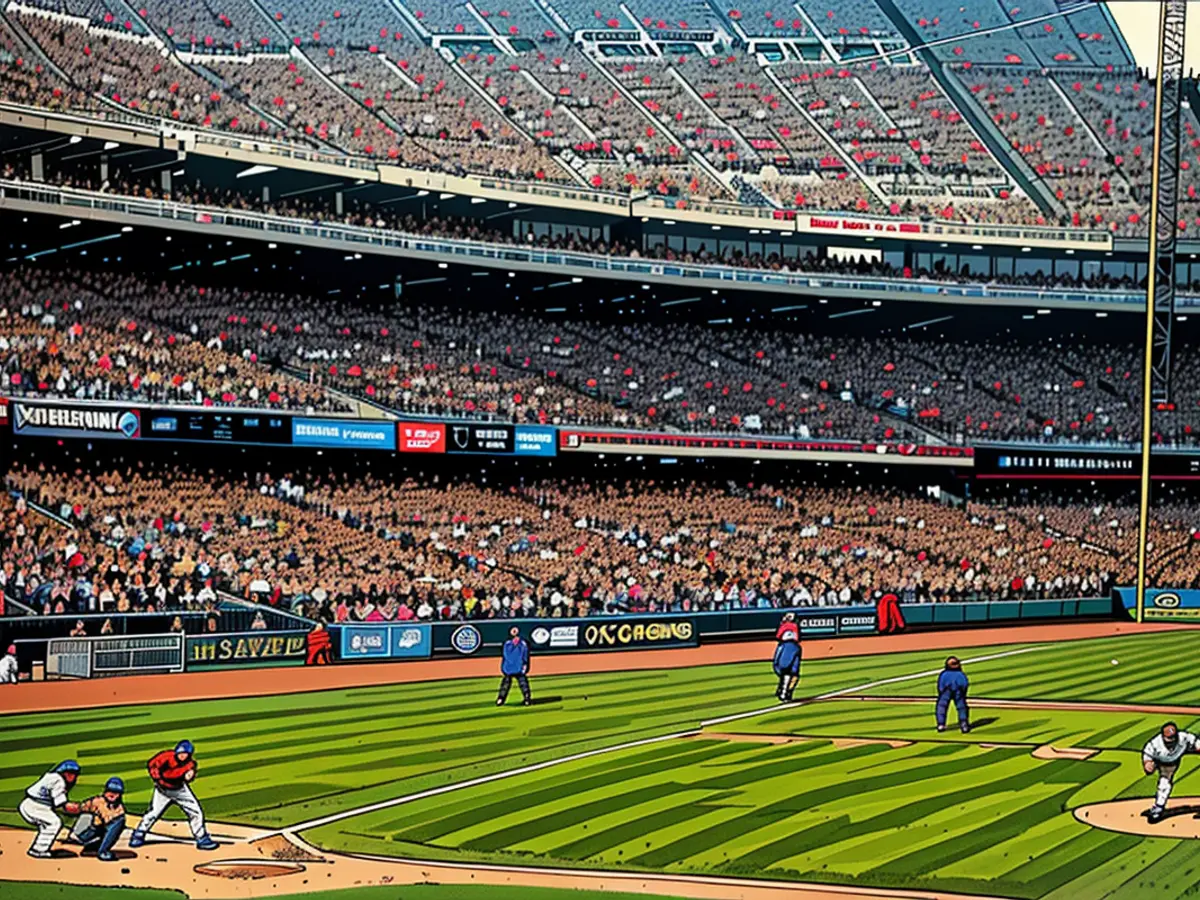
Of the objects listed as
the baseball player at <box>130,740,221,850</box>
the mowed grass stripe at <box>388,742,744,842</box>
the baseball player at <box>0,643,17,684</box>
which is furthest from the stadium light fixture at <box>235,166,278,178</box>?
the baseball player at <box>130,740,221,850</box>

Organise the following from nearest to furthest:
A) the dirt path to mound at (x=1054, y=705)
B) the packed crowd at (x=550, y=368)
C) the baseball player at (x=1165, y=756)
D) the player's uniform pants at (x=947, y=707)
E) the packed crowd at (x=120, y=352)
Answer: the baseball player at (x=1165, y=756), the player's uniform pants at (x=947, y=707), the dirt path to mound at (x=1054, y=705), the packed crowd at (x=120, y=352), the packed crowd at (x=550, y=368)

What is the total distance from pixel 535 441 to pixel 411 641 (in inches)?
201

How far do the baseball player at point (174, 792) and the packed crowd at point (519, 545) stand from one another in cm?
706

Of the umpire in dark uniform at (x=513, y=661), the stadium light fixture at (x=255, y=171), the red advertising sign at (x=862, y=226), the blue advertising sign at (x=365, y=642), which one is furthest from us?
the red advertising sign at (x=862, y=226)

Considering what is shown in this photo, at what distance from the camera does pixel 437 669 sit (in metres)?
20.8

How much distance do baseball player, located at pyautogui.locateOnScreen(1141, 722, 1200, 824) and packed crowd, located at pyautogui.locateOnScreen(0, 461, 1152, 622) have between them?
421 inches

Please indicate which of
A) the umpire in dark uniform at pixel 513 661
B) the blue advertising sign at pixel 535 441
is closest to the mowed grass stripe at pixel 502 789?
the umpire in dark uniform at pixel 513 661

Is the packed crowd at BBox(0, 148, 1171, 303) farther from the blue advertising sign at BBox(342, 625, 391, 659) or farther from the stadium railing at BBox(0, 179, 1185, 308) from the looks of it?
the blue advertising sign at BBox(342, 625, 391, 659)

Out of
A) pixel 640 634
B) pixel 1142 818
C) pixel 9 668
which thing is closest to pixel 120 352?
pixel 9 668

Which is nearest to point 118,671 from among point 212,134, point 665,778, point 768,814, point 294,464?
point 294,464

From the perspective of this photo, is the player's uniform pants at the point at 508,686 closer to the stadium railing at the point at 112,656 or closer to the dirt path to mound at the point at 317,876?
the stadium railing at the point at 112,656

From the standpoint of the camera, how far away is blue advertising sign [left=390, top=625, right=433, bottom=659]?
69.3 ft

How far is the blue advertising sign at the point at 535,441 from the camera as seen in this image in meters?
25.1

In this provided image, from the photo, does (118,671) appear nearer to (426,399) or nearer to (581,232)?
(426,399)
